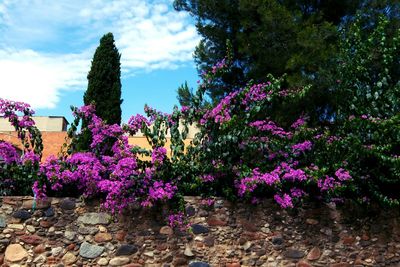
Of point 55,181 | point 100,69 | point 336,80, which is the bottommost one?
point 55,181

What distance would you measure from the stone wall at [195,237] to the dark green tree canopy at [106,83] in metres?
4.13

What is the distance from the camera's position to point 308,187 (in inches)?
247

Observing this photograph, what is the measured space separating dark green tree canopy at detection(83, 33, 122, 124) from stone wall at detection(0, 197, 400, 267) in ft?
13.5

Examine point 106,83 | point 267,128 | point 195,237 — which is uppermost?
point 106,83

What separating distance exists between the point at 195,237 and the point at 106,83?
202 inches

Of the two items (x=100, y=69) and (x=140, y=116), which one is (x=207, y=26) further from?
(x=140, y=116)

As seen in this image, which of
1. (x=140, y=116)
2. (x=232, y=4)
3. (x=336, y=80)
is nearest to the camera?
(x=140, y=116)

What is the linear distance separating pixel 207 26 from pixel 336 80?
3.67m

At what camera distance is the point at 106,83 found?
32.8ft

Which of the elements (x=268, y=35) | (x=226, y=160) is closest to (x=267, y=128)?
(x=226, y=160)

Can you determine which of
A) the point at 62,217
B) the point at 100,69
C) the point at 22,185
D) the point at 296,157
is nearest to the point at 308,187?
the point at 296,157

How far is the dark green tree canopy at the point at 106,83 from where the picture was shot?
977 cm

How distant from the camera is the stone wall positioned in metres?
5.64

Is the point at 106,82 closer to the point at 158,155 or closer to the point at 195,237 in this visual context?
the point at 158,155
